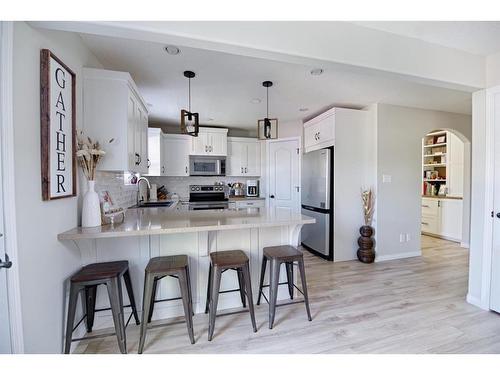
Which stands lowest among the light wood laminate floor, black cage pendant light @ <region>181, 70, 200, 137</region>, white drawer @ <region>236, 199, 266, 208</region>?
the light wood laminate floor

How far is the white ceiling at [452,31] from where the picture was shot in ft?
5.62

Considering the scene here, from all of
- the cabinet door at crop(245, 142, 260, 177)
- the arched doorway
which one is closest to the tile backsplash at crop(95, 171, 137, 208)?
the cabinet door at crop(245, 142, 260, 177)

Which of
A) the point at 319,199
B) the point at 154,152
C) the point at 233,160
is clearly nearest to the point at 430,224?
the point at 319,199

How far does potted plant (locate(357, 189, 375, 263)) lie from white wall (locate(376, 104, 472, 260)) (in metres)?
0.12

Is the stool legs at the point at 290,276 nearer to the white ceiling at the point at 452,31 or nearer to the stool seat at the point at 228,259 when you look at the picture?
the stool seat at the point at 228,259

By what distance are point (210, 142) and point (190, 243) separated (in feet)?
9.33

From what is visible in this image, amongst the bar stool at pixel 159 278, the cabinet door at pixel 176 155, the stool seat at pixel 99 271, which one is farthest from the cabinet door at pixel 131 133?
the cabinet door at pixel 176 155

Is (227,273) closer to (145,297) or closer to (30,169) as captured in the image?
(145,297)

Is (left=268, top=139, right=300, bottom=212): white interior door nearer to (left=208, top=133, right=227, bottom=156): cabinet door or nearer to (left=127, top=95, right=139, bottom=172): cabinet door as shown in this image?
(left=208, top=133, right=227, bottom=156): cabinet door

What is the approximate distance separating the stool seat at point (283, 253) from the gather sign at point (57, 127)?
5.25 ft

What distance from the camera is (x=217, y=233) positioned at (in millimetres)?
2146

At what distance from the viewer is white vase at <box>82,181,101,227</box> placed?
1706mm
